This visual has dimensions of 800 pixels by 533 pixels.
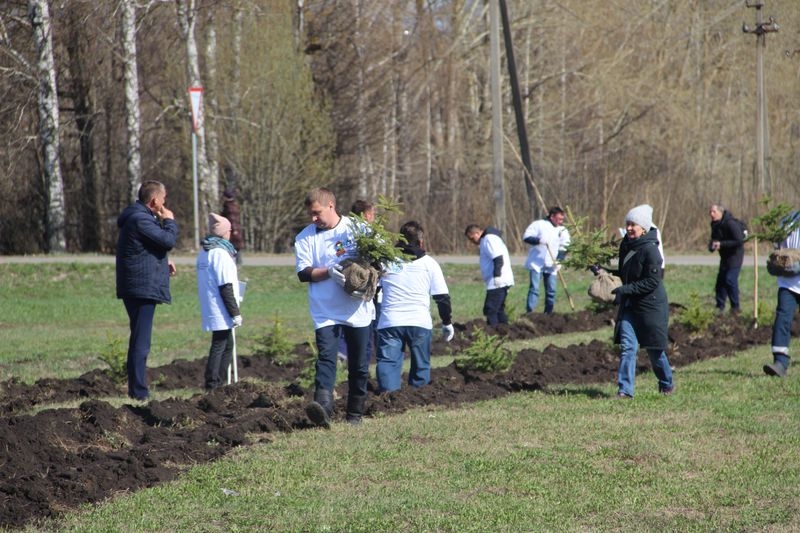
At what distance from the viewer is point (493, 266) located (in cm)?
Answer: 1714

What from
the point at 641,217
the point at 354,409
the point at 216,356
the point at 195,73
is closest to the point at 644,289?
the point at 641,217

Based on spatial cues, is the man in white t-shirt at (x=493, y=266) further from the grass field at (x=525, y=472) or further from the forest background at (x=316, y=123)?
the forest background at (x=316, y=123)

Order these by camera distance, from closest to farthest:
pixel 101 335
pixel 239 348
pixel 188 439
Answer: pixel 188 439
pixel 239 348
pixel 101 335

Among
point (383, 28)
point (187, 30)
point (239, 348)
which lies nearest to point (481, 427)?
point (239, 348)

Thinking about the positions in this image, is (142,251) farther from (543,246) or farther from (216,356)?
(543,246)

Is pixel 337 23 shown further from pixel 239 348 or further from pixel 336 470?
pixel 336 470

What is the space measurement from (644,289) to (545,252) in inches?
351

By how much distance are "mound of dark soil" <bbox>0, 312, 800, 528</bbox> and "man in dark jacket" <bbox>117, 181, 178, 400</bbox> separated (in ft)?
3.14

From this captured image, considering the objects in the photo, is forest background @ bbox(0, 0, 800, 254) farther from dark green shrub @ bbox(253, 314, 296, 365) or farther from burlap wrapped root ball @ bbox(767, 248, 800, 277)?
burlap wrapped root ball @ bbox(767, 248, 800, 277)

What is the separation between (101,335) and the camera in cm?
1844

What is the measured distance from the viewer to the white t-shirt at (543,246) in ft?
63.6

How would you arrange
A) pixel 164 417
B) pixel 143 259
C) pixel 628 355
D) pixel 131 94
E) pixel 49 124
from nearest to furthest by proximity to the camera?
1. pixel 164 417
2. pixel 628 355
3. pixel 143 259
4. pixel 49 124
5. pixel 131 94

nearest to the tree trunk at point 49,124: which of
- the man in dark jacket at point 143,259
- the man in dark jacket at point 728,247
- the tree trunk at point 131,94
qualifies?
the tree trunk at point 131,94

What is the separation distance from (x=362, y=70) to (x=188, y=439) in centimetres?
2959
